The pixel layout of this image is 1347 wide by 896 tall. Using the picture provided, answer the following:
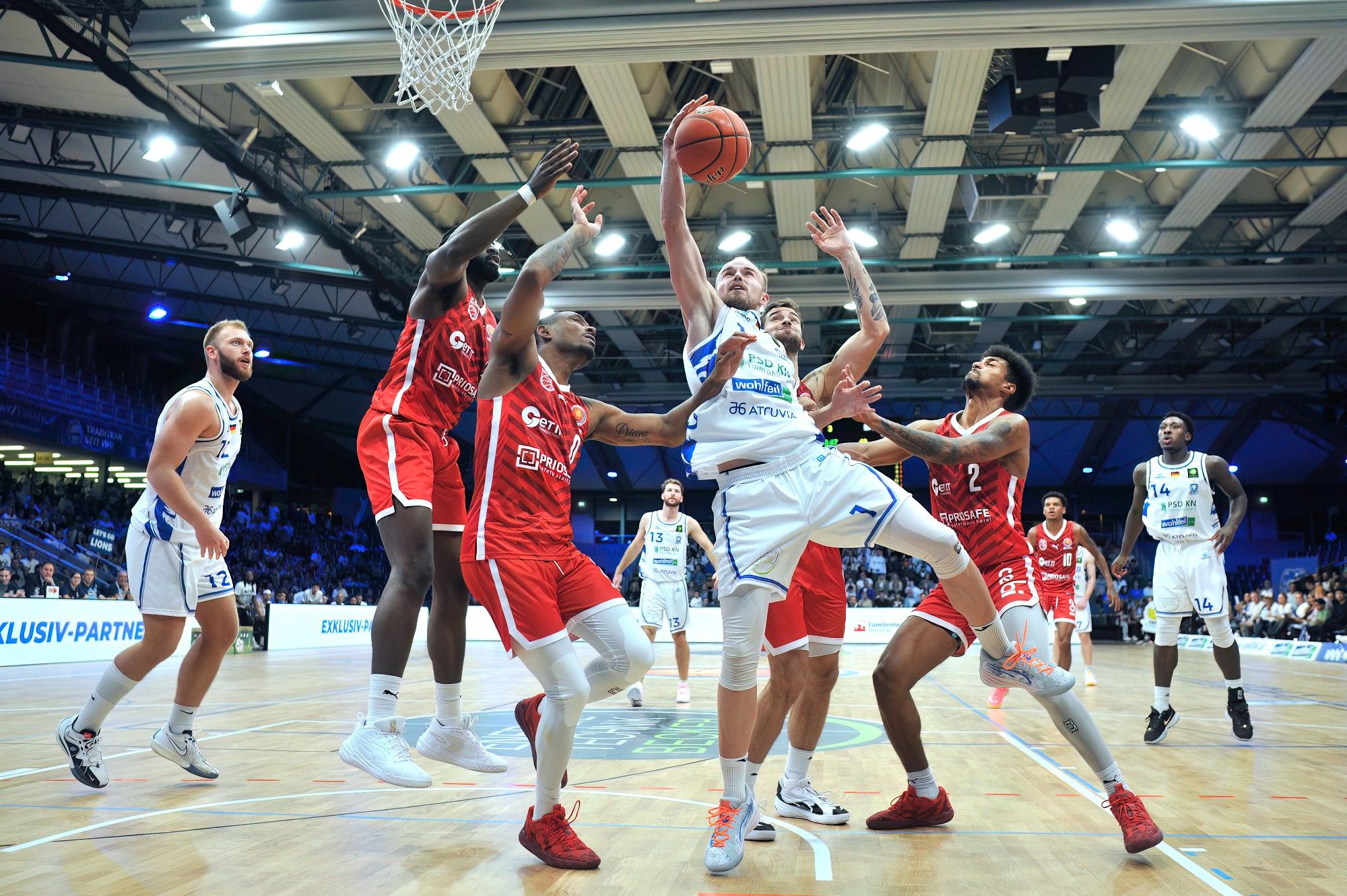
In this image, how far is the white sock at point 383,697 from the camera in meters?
3.97

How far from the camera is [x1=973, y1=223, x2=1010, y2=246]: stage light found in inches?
651

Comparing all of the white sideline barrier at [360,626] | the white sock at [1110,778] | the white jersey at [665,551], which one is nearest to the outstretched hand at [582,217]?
the white sock at [1110,778]

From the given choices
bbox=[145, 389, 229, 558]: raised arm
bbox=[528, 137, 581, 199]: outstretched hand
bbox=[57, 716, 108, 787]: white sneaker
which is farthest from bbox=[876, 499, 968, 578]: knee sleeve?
bbox=[57, 716, 108, 787]: white sneaker

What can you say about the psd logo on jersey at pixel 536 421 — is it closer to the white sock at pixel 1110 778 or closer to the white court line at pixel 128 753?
the white sock at pixel 1110 778

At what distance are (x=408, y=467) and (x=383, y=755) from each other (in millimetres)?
1171

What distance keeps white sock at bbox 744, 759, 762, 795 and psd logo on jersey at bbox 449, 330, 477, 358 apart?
2178mm

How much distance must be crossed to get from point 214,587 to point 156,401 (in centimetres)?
2828

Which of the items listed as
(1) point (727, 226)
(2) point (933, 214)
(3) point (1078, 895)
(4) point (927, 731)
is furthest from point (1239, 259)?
(3) point (1078, 895)

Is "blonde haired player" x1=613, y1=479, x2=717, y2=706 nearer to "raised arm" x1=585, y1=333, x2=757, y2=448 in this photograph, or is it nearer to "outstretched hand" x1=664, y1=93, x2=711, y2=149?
"raised arm" x1=585, y1=333, x2=757, y2=448

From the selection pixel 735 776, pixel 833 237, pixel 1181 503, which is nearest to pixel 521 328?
pixel 833 237

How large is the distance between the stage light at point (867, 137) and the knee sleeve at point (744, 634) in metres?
11.4

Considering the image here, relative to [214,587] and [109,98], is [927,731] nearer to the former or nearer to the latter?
[214,587]

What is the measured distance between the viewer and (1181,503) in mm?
7934

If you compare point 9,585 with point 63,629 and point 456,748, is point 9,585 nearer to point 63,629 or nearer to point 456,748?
point 63,629
